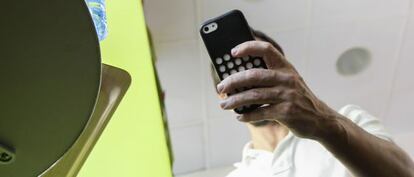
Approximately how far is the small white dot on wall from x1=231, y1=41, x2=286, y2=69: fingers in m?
0.77

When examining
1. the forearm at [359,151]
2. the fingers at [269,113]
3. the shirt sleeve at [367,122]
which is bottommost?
the shirt sleeve at [367,122]

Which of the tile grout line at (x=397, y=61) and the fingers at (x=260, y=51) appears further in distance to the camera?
the tile grout line at (x=397, y=61)

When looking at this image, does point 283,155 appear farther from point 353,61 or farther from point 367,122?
point 353,61

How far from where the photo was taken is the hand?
1.49 feet

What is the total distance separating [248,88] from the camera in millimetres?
461

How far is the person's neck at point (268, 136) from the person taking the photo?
3.62 ft

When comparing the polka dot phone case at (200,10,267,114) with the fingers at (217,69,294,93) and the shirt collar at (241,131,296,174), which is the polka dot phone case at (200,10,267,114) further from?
the shirt collar at (241,131,296,174)

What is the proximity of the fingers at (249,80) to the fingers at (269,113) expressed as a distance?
1.1 inches

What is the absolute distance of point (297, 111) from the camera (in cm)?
50

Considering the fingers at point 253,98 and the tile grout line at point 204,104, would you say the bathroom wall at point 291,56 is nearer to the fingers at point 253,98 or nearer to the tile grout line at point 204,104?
the tile grout line at point 204,104

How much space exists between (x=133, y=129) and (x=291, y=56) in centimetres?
83

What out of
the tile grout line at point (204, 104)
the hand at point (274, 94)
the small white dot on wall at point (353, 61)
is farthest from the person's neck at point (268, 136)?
the hand at point (274, 94)

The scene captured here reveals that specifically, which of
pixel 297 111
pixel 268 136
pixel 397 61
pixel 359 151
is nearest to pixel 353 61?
pixel 397 61

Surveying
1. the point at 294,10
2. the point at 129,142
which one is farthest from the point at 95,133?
the point at 294,10
